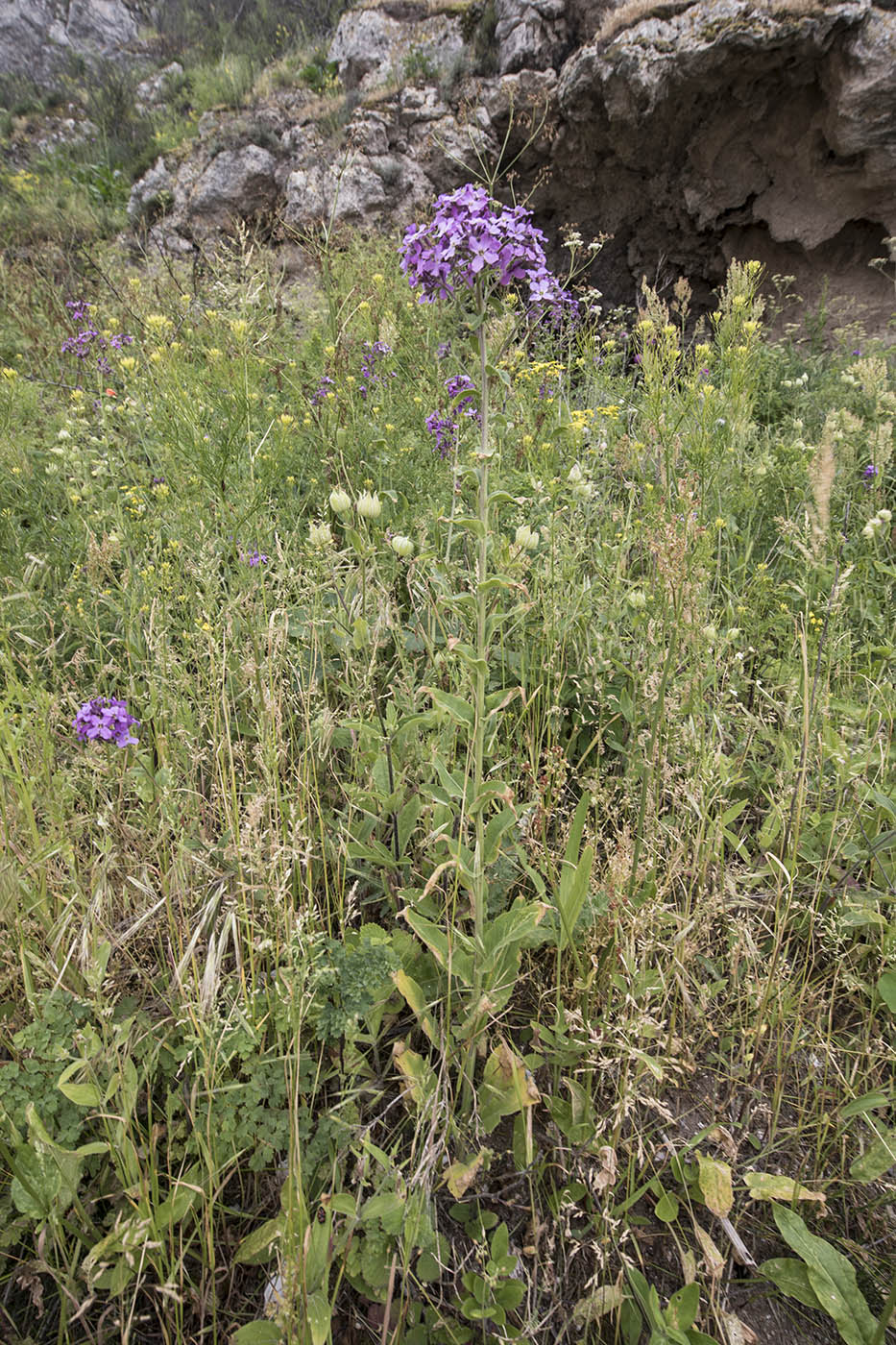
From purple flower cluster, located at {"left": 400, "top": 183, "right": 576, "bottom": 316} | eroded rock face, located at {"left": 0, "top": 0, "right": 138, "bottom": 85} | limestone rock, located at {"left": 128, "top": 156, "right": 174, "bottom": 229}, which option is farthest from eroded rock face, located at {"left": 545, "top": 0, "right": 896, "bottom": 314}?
eroded rock face, located at {"left": 0, "top": 0, "right": 138, "bottom": 85}

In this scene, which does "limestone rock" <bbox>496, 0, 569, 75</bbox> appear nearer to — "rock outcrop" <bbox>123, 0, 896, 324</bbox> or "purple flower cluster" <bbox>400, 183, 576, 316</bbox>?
"rock outcrop" <bbox>123, 0, 896, 324</bbox>

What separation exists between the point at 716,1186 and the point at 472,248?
5.39 ft

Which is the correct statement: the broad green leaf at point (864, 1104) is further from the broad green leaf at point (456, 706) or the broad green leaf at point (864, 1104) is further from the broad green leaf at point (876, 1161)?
the broad green leaf at point (456, 706)

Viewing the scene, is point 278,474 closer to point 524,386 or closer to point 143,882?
point 524,386

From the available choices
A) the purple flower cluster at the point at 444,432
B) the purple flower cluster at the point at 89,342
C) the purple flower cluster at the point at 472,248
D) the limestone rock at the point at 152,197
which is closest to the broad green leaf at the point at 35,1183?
the purple flower cluster at the point at 472,248

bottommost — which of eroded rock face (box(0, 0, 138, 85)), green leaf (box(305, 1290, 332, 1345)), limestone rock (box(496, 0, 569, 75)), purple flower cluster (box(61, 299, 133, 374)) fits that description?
green leaf (box(305, 1290, 332, 1345))

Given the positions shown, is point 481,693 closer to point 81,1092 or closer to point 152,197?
point 81,1092

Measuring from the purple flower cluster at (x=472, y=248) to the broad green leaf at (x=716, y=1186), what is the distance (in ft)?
5.17

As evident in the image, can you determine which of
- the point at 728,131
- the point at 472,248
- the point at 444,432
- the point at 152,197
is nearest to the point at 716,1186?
the point at 472,248

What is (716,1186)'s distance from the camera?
1082 mm

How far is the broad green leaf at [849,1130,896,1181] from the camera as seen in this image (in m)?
1.14

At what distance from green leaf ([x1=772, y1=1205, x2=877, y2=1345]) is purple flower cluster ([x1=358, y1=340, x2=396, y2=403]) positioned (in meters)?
3.37

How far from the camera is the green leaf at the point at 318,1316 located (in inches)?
35.8

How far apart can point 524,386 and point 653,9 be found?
5406 mm
